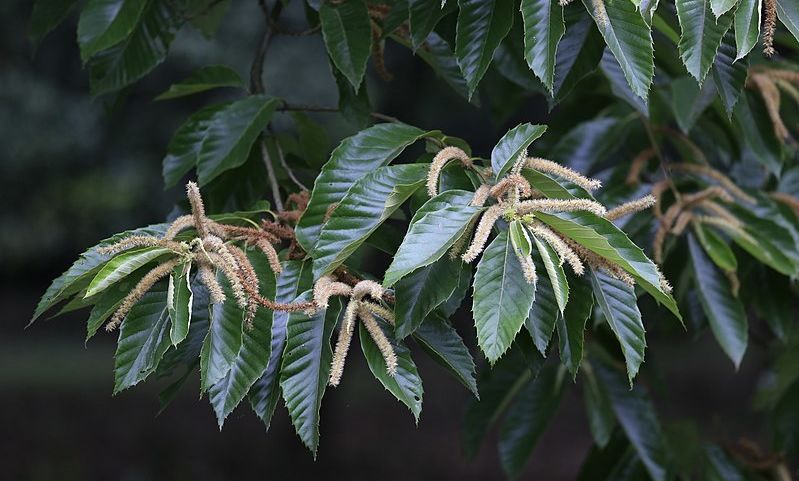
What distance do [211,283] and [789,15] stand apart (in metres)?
0.86

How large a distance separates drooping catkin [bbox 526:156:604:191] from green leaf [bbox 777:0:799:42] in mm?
341

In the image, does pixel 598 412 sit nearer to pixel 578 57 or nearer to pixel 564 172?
pixel 578 57

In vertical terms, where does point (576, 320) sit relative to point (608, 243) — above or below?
below

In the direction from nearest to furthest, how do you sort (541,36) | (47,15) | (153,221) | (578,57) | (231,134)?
(541,36) → (578,57) → (231,134) → (47,15) → (153,221)

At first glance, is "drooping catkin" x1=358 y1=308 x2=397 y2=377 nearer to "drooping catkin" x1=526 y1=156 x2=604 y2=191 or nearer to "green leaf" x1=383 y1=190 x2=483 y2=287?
"green leaf" x1=383 y1=190 x2=483 y2=287

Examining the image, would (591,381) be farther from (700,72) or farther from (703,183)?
(700,72)

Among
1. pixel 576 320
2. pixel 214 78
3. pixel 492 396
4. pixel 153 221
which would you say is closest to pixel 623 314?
pixel 576 320

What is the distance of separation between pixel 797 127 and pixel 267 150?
1302mm

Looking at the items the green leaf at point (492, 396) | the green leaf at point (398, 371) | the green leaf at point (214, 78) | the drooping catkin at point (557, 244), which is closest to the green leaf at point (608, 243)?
the drooping catkin at point (557, 244)

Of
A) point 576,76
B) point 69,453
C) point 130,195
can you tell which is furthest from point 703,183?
point 69,453

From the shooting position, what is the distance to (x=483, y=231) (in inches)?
43.4

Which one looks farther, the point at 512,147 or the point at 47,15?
the point at 47,15

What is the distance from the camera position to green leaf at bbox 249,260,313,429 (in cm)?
130

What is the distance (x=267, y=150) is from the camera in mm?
1921
